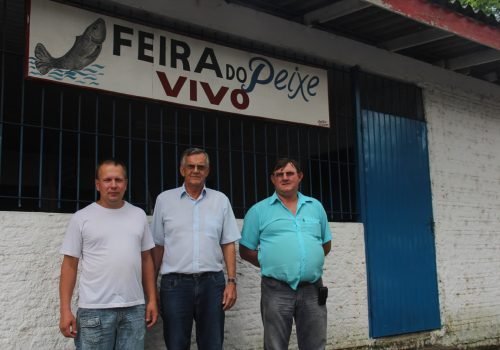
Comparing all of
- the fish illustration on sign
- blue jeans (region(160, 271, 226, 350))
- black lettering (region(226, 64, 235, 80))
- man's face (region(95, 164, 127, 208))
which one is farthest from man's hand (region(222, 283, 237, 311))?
black lettering (region(226, 64, 235, 80))

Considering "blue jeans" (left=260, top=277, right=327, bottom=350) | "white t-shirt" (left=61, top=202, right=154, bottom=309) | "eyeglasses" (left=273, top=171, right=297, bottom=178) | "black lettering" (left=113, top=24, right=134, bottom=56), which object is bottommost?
"blue jeans" (left=260, top=277, right=327, bottom=350)

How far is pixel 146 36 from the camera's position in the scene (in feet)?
15.9

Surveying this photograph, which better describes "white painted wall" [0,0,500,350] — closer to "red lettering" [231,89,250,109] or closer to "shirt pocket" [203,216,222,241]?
"red lettering" [231,89,250,109]

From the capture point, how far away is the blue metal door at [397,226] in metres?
6.26

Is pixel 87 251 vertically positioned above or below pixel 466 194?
below

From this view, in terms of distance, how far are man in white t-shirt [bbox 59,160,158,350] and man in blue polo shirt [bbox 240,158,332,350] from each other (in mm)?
896

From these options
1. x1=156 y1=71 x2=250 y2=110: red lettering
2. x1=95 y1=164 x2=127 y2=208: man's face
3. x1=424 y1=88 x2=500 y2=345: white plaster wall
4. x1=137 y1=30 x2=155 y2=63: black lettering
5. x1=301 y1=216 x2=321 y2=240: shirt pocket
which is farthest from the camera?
x1=424 y1=88 x2=500 y2=345: white plaster wall

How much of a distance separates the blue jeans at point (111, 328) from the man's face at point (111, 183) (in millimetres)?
680

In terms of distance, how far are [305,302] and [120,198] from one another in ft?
4.81

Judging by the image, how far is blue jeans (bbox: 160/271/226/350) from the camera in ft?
11.8

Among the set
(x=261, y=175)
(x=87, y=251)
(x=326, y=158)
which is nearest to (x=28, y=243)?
(x=87, y=251)

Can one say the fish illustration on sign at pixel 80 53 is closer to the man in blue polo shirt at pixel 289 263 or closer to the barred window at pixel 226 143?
the barred window at pixel 226 143

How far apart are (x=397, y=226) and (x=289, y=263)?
3.20 metres

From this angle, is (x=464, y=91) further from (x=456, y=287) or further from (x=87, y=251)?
(x=87, y=251)
